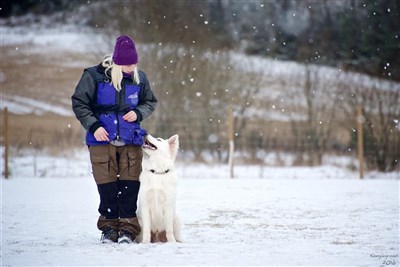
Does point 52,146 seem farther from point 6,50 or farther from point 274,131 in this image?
point 6,50

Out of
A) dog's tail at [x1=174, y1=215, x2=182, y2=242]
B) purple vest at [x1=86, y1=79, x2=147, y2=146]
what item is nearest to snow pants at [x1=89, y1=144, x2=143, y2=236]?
purple vest at [x1=86, y1=79, x2=147, y2=146]

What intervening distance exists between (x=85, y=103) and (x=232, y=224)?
2455 mm

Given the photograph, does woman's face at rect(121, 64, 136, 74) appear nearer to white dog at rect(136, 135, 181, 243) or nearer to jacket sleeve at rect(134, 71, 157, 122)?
jacket sleeve at rect(134, 71, 157, 122)

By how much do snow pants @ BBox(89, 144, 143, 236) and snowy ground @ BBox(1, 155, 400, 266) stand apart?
302mm

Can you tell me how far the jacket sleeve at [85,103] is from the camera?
5.88 m

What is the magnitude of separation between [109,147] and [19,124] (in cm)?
1792

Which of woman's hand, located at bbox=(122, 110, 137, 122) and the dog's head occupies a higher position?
woman's hand, located at bbox=(122, 110, 137, 122)

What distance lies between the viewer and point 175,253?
543 centimetres

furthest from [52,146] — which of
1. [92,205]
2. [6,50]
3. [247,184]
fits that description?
[6,50]

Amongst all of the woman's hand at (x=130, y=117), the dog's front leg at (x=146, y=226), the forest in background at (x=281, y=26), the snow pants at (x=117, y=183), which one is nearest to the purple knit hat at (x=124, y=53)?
the woman's hand at (x=130, y=117)

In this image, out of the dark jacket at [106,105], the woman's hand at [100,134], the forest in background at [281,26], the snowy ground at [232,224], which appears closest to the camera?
the snowy ground at [232,224]

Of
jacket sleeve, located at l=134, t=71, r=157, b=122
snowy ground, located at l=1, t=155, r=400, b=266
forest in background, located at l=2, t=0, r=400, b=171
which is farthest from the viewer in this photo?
forest in background, located at l=2, t=0, r=400, b=171

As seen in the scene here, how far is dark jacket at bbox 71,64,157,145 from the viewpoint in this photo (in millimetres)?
5945

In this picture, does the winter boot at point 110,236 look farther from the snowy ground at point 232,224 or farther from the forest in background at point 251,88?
the forest in background at point 251,88
